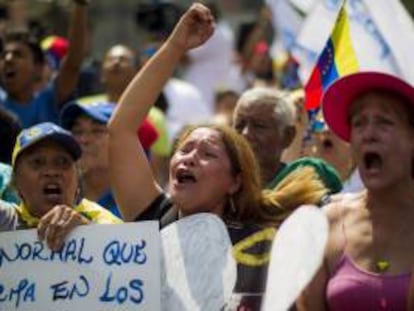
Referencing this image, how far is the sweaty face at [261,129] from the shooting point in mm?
8195

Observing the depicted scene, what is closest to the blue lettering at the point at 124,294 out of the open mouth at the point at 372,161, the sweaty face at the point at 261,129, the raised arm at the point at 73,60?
the open mouth at the point at 372,161

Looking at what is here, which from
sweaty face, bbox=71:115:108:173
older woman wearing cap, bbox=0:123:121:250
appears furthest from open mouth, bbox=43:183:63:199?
sweaty face, bbox=71:115:108:173

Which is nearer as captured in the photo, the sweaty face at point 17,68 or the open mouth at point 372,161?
the open mouth at point 372,161

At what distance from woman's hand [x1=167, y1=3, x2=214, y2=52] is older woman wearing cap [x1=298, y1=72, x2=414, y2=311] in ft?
3.19

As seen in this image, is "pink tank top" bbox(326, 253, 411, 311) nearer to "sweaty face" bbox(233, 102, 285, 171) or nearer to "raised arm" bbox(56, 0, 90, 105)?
"sweaty face" bbox(233, 102, 285, 171)

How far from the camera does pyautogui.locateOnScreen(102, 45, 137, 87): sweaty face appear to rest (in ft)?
36.5

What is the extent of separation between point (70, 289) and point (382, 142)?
1280 mm

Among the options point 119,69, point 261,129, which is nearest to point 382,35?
point 261,129

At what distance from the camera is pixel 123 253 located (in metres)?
6.47

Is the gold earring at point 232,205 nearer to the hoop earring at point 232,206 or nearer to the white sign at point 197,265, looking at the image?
the hoop earring at point 232,206

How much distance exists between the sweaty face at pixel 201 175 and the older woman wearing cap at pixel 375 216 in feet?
1.96

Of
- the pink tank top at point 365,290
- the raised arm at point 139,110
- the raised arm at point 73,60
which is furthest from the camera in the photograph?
the raised arm at point 73,60

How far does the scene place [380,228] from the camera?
20.2ft

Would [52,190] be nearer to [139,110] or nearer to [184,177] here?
[139,110]
